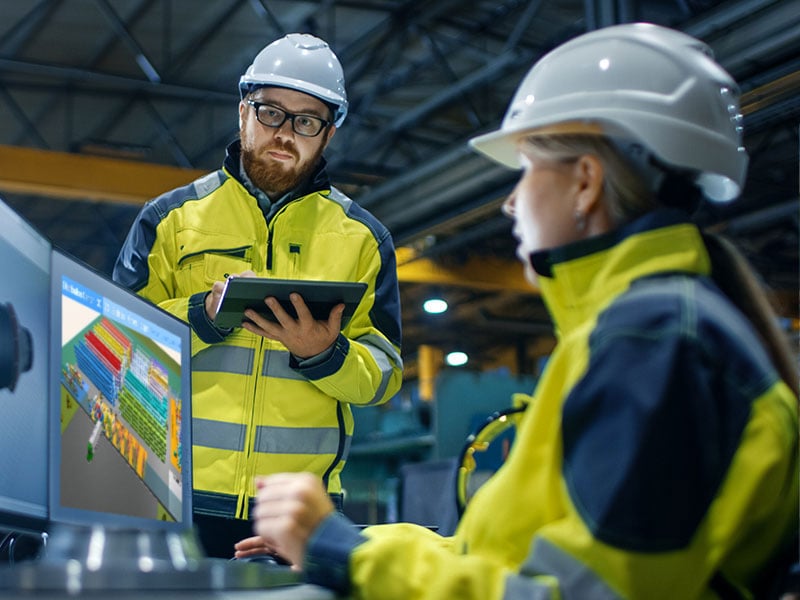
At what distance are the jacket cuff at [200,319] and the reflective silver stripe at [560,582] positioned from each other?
1351mm

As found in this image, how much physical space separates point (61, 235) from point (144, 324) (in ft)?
45.1

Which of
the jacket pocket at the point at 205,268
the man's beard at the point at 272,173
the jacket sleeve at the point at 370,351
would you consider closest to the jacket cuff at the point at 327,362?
Answer: the jacket sleeve at the point at 370,351

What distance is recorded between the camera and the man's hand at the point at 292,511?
1098 mm

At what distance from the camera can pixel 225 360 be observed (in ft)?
7.65

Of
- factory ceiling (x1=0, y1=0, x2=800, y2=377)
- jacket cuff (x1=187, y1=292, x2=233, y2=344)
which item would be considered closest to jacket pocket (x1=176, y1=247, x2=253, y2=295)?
jacket cuff (x1=187, y1=292, x2=233, y2=344)

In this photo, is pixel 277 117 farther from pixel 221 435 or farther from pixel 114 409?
pixel 114 409

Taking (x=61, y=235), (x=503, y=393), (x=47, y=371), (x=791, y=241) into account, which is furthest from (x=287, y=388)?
(x=61, y=235)

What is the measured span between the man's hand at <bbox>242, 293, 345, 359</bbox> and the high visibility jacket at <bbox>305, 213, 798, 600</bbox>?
1.01 m

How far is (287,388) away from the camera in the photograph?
7.70ft

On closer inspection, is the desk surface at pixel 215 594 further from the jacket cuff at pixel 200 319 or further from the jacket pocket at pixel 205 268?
the jacket pocket at pixel 205 268

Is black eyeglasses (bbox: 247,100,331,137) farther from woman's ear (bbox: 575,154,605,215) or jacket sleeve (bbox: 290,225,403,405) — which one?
woman's ear (bbox: 575,154,605,215)

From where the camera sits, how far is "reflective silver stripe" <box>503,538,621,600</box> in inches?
38.8

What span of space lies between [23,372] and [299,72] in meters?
1.38

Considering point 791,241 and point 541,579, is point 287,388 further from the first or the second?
point 791,241
